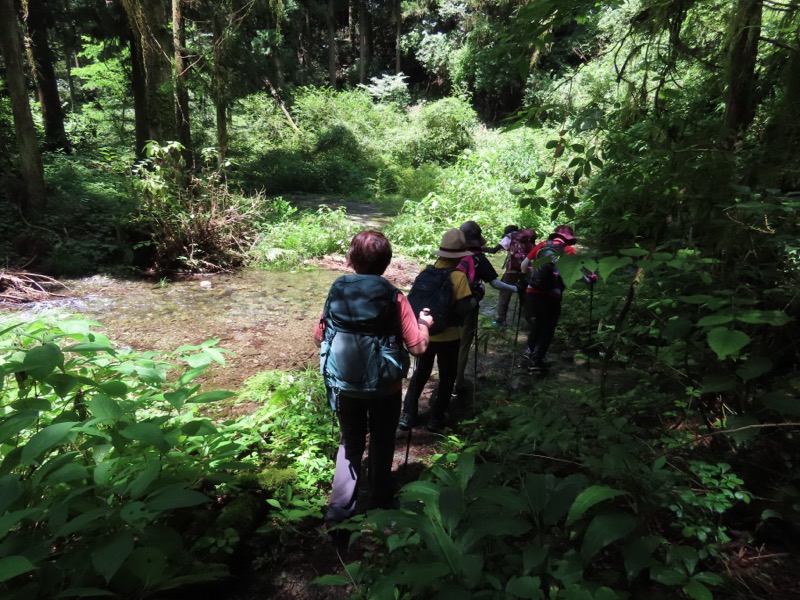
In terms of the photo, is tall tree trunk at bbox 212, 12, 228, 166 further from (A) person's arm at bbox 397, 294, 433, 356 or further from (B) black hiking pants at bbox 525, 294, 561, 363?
(A) person's arm at bbox 397, 294, 433, 356

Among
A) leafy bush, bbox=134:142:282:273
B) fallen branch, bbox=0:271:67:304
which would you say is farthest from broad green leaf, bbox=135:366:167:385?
leafy bush, bbox=134:142:282:273

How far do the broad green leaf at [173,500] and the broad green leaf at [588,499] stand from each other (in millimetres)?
1246

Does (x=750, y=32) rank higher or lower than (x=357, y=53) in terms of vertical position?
lower

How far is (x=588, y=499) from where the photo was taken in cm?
141

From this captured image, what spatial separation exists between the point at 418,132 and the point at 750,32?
2296 cm

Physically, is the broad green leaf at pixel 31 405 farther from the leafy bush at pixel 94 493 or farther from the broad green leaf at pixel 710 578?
the broad green leaf at pixel 710 578

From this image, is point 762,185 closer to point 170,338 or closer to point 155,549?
point 155,549

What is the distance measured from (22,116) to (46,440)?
10280 mm

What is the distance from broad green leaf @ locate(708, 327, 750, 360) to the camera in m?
1.47

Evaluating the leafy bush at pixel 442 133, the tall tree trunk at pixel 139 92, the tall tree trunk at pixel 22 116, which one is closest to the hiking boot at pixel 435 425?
the tall tree trunk at pixel 22 116

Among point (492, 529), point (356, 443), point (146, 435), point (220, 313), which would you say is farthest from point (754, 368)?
point (220, 313)

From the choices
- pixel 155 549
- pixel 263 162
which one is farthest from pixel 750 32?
pixel 263 162

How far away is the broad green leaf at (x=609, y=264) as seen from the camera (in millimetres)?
1657

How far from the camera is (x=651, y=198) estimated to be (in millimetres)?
3111
